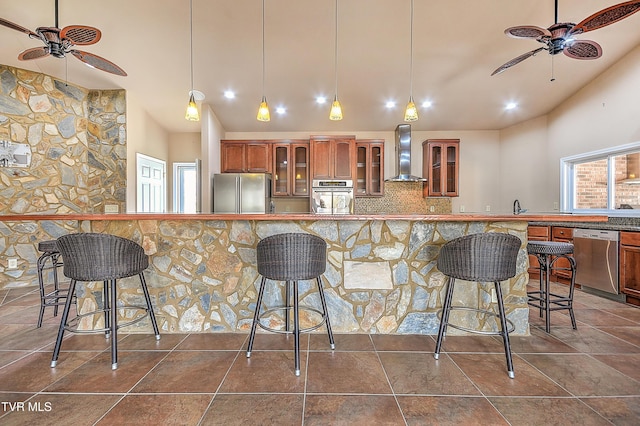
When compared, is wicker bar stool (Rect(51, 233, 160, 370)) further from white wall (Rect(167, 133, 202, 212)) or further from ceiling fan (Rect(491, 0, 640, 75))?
white wall (Rect(167, 133, 202, 212))

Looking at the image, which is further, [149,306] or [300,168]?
[300,168]

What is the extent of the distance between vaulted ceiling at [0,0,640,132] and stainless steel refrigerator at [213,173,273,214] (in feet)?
3.61

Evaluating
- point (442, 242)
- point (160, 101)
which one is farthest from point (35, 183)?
point (442, 242)

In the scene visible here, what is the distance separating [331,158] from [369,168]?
0.69 m

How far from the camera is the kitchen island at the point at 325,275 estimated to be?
2.27m

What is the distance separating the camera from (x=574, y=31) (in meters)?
2.30

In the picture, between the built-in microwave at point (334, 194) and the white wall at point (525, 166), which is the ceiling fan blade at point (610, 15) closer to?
the white wall at point (525, 166)

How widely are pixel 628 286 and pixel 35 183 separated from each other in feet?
23.4

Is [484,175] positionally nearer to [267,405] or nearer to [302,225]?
[302,225]

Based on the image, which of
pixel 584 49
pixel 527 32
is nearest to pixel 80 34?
pixel 527 32

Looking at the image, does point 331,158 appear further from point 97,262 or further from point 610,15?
point 97,262

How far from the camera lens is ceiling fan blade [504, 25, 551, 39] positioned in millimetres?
2238

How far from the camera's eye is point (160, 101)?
4.40 metres

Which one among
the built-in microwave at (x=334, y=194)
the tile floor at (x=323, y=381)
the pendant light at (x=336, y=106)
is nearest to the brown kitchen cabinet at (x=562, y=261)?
the tile floor at (x=323, y=381)
